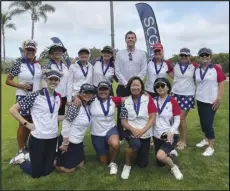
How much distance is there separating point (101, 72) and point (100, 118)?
932 mm

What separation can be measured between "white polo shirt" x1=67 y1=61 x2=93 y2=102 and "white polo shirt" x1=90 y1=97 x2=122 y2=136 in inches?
17.6

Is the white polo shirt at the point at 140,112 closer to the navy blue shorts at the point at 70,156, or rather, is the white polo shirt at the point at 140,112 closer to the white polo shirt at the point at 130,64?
the white polo shirt at the point at 130,64

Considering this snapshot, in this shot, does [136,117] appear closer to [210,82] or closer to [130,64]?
[130,64]

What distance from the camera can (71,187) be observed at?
4.71 m

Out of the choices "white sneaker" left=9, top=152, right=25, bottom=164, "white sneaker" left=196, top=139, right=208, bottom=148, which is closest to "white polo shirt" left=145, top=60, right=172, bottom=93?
"white sneaker" left=196, top=139, right=208, bottom=148

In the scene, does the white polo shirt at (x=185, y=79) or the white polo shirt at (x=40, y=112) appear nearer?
the white polo shirt at (x=40, y=112)

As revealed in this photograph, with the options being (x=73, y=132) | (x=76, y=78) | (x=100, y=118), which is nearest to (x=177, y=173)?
(x=100, y=118)

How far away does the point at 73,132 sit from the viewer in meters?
5.04

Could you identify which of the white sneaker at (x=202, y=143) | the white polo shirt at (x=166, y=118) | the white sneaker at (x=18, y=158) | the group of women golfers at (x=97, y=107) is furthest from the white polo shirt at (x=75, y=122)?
the white sneaker at (x=202, y=143)

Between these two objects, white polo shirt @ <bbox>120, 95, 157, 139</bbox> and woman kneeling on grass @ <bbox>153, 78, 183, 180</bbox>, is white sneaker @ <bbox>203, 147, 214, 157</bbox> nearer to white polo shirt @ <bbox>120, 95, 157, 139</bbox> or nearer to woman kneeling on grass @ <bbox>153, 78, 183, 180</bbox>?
woman kneeling on grass @ <bbox>153, 78, 183, 180</bbox>

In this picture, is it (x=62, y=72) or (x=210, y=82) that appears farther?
(x=210, y=82)

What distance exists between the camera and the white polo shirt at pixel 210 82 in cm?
583

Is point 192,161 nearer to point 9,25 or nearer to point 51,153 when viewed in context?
point 51,153

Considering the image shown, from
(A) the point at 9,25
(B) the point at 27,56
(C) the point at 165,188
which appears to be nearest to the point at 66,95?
(B) the point at 27,56
